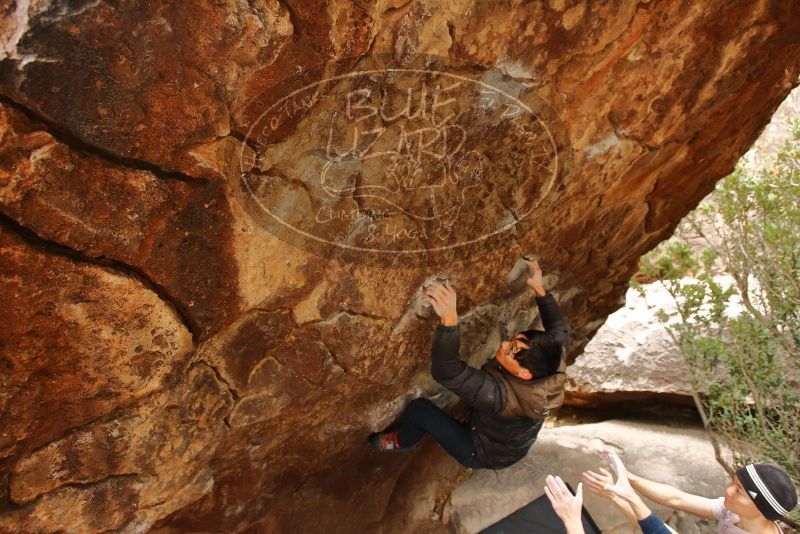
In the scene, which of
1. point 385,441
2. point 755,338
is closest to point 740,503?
point 385,441

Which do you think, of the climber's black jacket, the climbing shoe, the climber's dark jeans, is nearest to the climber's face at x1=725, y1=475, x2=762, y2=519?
the climber's black jacket

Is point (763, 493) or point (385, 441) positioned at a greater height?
point (385, 441)

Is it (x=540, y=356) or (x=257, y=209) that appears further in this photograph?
(x=540, y=356)

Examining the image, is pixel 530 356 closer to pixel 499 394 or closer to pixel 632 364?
pixel 499 394

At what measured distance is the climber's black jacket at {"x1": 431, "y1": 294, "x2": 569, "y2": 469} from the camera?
104 inches

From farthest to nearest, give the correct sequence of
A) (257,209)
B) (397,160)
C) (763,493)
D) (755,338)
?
(755,338) < (763,493) < (397,160) < (257,209)

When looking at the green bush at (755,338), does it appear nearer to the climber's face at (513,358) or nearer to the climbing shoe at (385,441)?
the climber's face at (513,358)

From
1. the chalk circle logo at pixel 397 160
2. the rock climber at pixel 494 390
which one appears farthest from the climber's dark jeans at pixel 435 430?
the chalk circle logo at pixel 397 160

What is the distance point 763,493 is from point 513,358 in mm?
1160

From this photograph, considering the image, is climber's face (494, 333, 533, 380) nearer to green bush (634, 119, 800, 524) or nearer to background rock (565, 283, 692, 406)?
green bush (634, 119, 800, 524)

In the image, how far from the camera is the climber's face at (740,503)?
235 centimetres

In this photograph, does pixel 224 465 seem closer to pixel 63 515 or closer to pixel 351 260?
pixel 63 515

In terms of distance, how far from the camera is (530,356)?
9.53ft

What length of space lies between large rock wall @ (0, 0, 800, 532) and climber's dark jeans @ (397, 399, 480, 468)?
102mm
